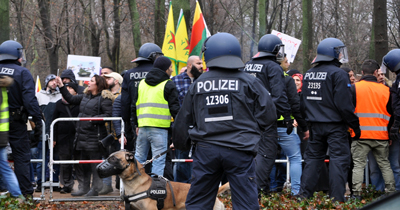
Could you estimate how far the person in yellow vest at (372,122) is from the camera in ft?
25.7

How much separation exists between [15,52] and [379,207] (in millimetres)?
7080

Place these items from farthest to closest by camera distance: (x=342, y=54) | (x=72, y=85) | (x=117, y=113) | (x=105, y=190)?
(x=72, y=85), (x=105, y=190), (x=117, y=113), (x=342, y=54)

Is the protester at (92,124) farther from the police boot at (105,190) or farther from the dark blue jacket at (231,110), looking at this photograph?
the dark blue jacket at (231,110)

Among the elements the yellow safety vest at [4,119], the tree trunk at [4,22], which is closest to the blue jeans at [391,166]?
the yellow safety vest at [4,119]

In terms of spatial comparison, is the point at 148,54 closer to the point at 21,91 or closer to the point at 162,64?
the point at 162,64

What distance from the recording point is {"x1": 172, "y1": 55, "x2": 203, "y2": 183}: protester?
26.0ft

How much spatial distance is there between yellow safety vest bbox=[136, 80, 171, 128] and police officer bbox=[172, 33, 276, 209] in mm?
2729

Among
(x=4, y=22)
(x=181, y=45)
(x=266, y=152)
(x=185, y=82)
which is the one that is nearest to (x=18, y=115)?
(x=185, y=82)

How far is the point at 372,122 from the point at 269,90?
2032mm

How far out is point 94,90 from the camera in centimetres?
843

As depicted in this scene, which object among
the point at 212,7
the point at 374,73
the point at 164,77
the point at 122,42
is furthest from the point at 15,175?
the point at 122,42

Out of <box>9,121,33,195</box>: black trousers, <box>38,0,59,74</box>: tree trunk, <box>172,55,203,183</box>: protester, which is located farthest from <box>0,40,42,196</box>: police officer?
<box>38,0,59,74</box>: tree trunk

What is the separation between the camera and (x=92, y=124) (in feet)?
27.3

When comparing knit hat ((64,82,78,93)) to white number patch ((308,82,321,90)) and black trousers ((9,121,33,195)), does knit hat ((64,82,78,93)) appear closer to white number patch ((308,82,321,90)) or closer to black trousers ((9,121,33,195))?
black trousers ((9,121,33,195))
